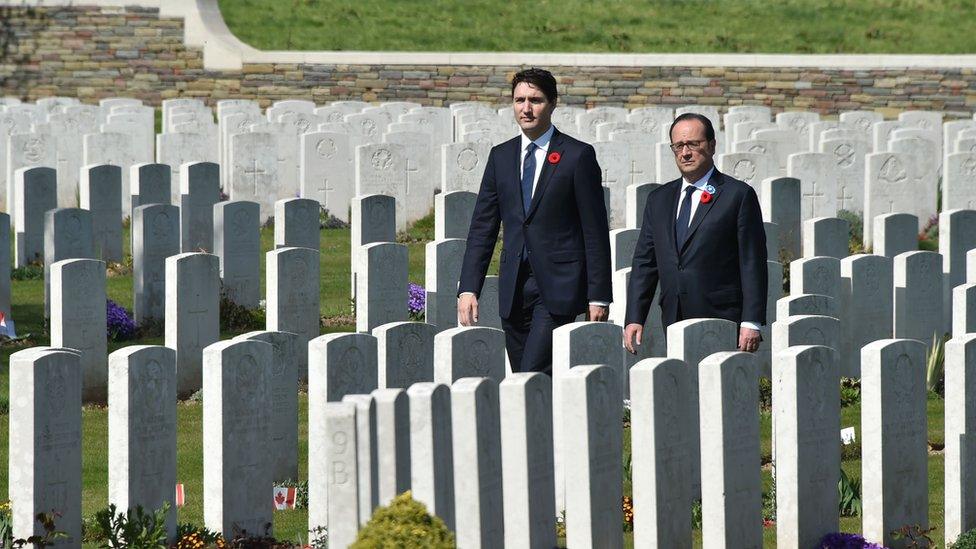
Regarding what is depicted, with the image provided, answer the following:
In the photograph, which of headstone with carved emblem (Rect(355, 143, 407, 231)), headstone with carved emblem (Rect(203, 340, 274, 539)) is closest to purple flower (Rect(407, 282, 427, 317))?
headstone with carved emblem (Rect(355, 143, 407, 231))

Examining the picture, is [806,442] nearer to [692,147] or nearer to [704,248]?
[704,248]

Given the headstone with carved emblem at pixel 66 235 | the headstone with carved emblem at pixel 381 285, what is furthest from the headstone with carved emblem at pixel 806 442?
the headstone with carved emblem at pixel 66 235

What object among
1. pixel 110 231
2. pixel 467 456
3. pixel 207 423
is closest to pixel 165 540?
pixel 207 423

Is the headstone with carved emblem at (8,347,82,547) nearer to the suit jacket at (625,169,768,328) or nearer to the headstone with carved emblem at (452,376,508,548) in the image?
the headstone with carved emblem at (452,376,508,548)

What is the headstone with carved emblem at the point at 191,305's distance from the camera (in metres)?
9.09

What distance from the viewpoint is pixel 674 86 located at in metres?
24.0

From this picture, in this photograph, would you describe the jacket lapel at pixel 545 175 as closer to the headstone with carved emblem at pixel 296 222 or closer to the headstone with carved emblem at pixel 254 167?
the headstone with carved emblem at pixel 296 222

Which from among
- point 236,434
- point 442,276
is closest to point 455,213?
point 442,276

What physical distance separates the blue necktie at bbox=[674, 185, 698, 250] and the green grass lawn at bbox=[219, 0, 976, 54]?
774 inches

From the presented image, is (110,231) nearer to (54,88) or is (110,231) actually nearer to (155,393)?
(155,393)

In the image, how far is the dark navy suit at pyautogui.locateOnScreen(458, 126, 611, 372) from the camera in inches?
282

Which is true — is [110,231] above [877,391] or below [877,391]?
above

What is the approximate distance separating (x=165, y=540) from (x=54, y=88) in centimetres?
2027

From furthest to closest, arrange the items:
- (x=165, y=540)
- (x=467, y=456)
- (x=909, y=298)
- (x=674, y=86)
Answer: (x=674, y=86) → (x=909, y=298) → (x=165, y=540) → (x=467, y=456)
